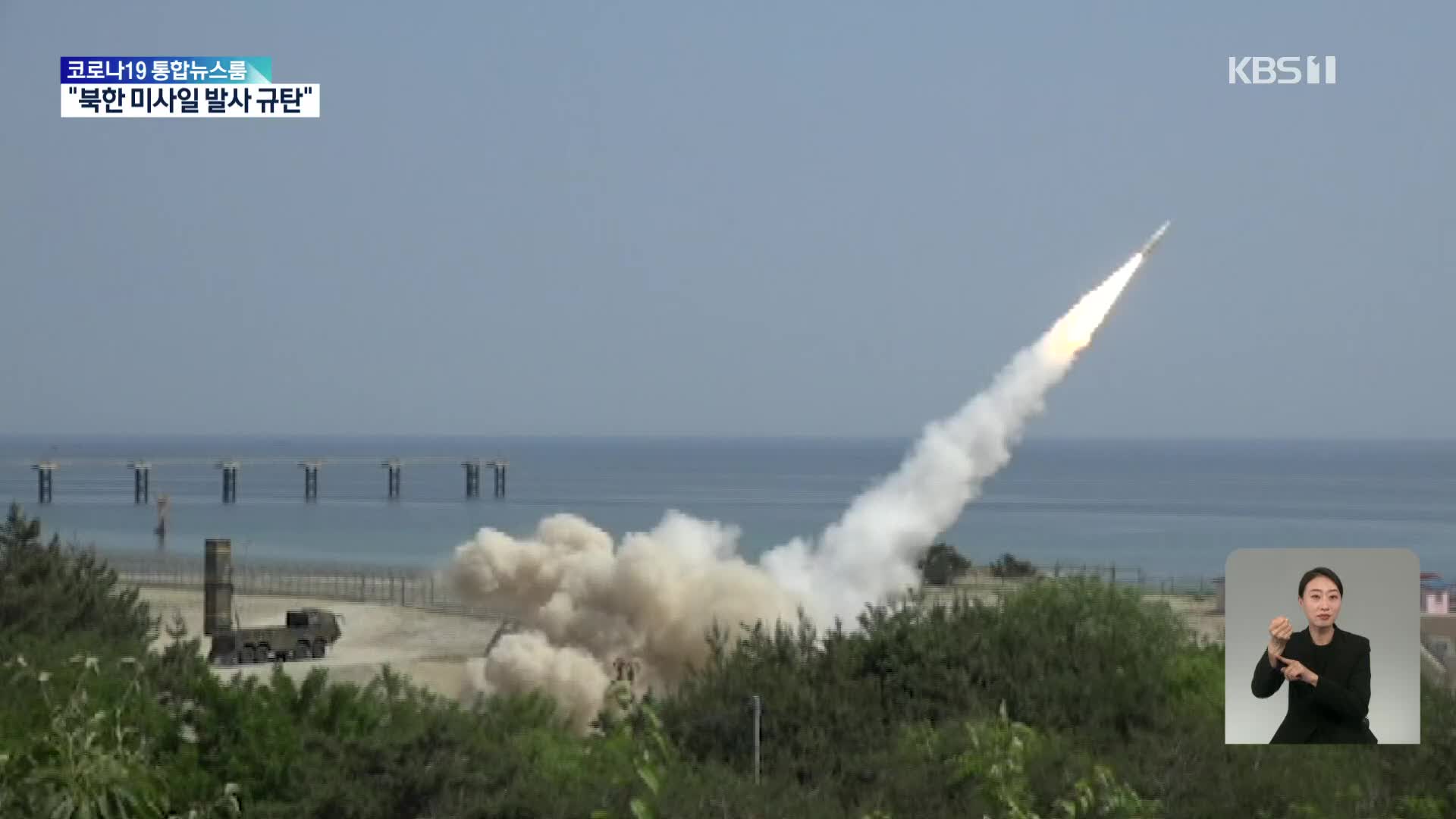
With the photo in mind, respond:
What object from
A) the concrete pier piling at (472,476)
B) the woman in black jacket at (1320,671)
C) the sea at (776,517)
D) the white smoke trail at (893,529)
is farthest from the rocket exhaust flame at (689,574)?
the concrete pier piling at (472,476)

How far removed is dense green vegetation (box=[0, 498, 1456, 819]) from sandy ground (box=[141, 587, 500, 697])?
47.1 ft

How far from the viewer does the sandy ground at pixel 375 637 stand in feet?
136

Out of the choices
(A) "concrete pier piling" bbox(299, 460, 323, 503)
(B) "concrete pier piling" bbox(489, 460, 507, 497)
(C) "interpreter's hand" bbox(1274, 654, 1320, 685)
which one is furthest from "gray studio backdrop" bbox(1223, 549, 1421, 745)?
(B) "concrete pier piling" bbox(489, 460, 507, 497)

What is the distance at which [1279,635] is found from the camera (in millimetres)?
12031

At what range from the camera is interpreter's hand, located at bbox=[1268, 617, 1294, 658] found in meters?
12.0

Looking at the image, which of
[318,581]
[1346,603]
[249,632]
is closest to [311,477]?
[318,581]

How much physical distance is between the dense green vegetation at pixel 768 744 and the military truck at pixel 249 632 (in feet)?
51.0

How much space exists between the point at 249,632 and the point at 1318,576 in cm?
3429

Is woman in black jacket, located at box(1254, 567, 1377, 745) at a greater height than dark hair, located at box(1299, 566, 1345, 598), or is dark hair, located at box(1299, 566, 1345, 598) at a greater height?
dark hair, located at box(1299, 566, 1345, 598)

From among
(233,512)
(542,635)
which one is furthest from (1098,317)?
(233,512)

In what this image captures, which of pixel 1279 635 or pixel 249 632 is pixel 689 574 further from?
pixel 1279 635

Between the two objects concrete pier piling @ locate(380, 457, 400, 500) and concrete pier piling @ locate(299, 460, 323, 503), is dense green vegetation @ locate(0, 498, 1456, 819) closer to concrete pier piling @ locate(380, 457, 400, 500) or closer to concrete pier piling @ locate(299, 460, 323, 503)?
concrete pier piling @ locate(299, 460, 323, 503)

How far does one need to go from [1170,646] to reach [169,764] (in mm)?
13525

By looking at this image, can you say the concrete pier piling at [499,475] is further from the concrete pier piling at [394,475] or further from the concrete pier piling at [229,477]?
the concrete pier piling at [229,477]
